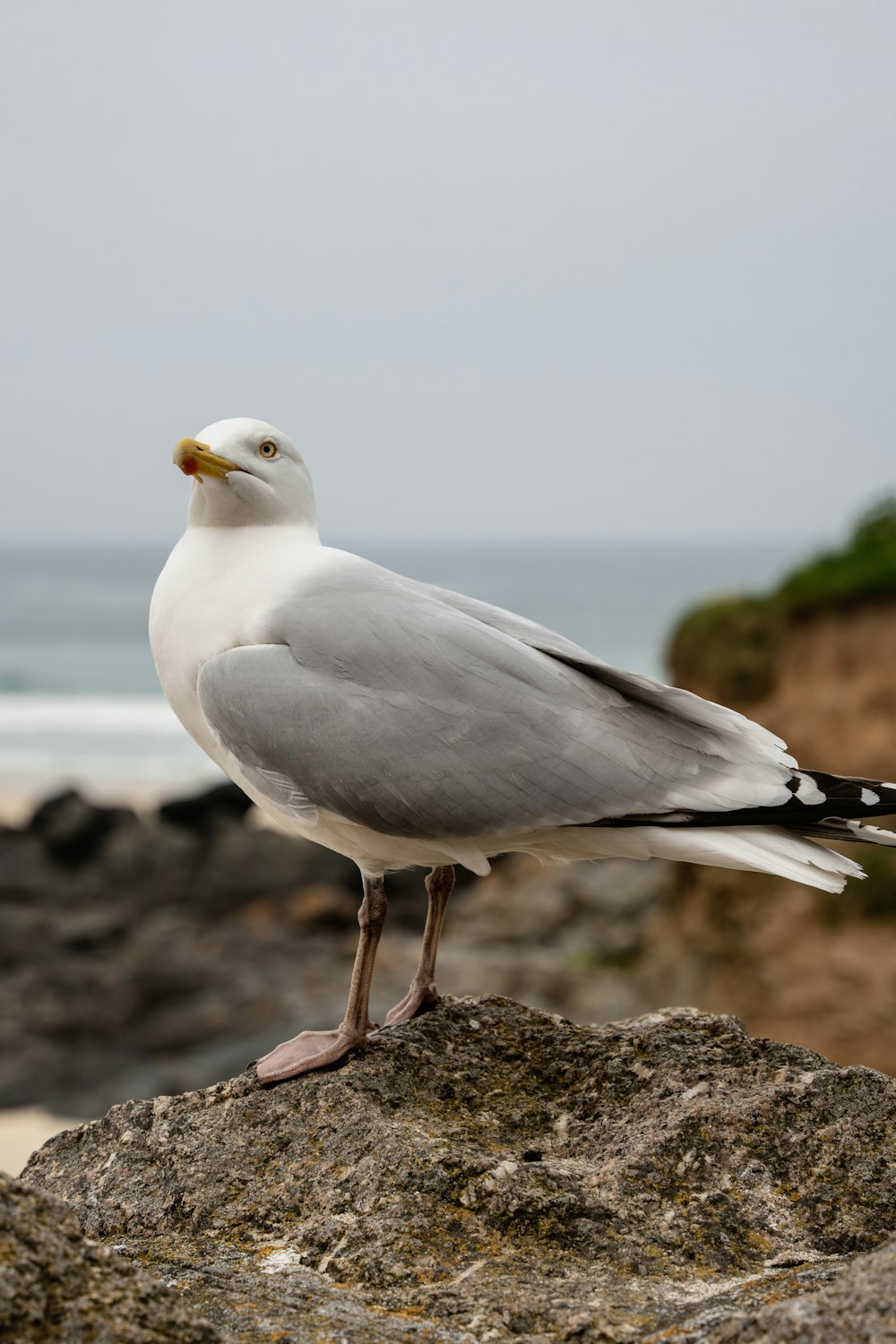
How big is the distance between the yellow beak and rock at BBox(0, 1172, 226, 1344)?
7.10 ft

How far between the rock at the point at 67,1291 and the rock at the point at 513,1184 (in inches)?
12.7

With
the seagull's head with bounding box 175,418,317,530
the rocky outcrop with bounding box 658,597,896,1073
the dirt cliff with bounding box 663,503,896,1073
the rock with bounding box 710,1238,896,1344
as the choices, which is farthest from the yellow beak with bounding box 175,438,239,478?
the dirt cliff with bounding box 663,503,896,1073

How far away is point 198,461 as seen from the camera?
12.8ft

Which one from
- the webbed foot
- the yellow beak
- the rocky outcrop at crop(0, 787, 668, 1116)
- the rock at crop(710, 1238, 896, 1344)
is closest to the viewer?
the rock at crop(710, 1238, 896, 1344)

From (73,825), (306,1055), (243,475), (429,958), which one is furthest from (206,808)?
(306,1055)

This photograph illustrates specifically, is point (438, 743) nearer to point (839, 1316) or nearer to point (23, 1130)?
point (839, 1316)

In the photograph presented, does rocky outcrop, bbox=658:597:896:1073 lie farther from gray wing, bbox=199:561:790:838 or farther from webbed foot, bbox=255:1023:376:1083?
webbed foot, bbox=255:1023:376:1083

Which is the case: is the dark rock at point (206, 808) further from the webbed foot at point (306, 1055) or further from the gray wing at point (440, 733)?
the gray wing at point (440, 733)

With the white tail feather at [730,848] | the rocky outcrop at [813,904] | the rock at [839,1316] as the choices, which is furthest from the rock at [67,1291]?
the rocky outcrop at [813,904]

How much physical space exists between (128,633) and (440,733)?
45.6 m

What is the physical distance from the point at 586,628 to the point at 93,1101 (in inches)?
1556

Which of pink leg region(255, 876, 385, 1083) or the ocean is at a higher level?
pink leg region(255, 876, 385, 1083)

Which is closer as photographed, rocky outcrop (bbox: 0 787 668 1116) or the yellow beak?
the yellow beak

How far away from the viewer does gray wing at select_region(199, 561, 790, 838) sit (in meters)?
3.46
